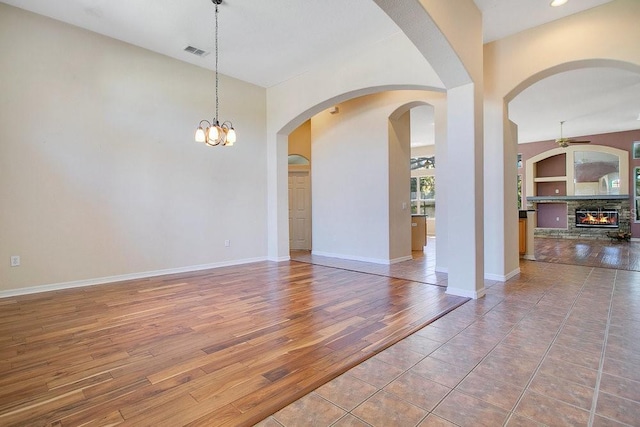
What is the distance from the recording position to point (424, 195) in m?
12.2

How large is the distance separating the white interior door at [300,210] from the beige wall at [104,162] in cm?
242

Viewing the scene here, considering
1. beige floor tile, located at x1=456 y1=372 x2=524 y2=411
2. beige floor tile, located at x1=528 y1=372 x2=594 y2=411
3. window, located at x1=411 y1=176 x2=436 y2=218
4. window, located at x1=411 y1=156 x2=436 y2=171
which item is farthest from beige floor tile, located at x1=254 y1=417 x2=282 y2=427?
window, located at x1=411 y1=156 x2=436 y2=171

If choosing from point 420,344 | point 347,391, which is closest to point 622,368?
point 420,344

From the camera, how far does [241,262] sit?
20.2 feet

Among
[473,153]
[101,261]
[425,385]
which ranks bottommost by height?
[425,385]

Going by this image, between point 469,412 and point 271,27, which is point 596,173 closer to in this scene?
point 271,27

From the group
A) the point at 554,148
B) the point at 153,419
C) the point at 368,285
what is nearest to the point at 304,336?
the point at 153,419

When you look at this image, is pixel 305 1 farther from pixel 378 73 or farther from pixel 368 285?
pixel 368 285

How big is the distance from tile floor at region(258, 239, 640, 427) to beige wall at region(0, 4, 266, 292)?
4177 mm

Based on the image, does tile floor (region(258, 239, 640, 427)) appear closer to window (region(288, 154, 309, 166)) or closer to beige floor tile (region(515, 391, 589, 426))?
beige floor tile (region(515, 391, 589, 426))

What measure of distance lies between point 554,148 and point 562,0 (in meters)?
8.89

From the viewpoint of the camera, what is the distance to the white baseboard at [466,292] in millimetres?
3673

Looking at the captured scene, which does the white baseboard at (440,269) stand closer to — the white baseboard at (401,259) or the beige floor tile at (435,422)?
the white baseboard at (401,259)

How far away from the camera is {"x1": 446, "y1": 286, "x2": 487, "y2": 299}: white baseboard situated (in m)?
3.67
